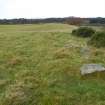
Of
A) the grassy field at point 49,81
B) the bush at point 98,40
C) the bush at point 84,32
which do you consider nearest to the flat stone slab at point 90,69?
the grassy field at point 49,81

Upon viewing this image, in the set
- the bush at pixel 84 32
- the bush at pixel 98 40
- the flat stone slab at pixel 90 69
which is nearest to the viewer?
the flat stone slab at pixel 90 69

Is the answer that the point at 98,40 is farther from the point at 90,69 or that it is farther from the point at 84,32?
the point at 90,69

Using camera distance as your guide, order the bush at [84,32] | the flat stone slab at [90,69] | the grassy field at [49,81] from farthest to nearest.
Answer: the bush at [84,32] < the flat stone slab at [90,69] < the grassy field at [49,81]

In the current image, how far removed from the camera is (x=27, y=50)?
17.4 metres

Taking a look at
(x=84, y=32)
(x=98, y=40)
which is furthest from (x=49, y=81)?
(x=84, y=32)

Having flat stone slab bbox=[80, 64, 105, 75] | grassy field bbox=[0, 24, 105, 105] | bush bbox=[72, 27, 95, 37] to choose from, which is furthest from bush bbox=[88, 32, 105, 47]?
flat stone slab bbox=[80, 64, 105, 75]

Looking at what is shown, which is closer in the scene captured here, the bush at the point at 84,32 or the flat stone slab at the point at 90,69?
the flat stone slab at the point at 90,69

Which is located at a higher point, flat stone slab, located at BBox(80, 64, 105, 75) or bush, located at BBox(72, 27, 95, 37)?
flat stone slab, located at BBox(80, 64, 105, 75)

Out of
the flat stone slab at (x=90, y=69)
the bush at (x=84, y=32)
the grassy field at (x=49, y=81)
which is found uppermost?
the flat stone slab at (x=90, y=69)

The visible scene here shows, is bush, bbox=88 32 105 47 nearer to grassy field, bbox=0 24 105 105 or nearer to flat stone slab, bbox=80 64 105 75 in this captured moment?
grassy field, bbox=0 24 105 105

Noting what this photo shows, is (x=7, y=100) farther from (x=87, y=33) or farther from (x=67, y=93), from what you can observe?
(x=87, y=33)

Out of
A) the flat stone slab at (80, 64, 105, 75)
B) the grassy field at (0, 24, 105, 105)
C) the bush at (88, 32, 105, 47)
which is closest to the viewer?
the grassy field at (0, 24, 105, 105)

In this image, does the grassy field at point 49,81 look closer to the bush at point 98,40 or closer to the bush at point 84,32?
the bush at point 98,40

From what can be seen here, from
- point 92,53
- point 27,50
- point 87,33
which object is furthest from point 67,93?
point 87,33
